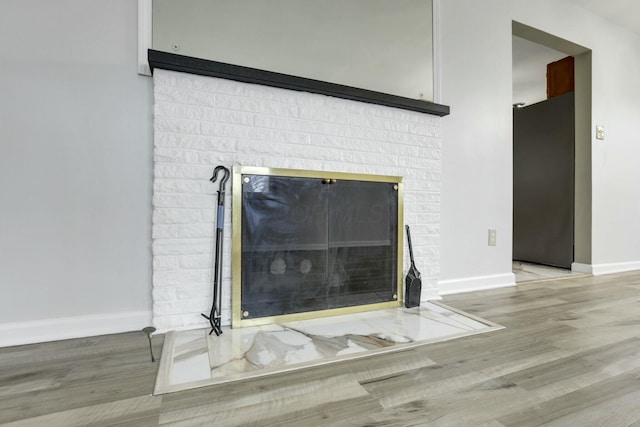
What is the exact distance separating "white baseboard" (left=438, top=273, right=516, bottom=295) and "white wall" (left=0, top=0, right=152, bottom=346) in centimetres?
174

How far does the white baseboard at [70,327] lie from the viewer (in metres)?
1.25

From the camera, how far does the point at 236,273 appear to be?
147cm

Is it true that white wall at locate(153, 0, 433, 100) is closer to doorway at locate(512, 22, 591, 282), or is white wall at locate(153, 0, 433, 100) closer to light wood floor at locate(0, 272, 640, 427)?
doorway at locate(512, 22, 591, 282)

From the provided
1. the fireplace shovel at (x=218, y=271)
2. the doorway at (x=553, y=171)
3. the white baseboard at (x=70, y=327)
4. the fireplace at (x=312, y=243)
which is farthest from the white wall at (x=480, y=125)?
the white baseboard at (x=70, y=327)

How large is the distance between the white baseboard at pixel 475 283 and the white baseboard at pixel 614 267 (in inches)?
43.8

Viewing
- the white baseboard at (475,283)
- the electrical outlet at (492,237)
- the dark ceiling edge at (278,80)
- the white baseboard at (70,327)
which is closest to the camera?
the white baseboard at (70,327)

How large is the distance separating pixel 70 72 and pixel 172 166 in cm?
56

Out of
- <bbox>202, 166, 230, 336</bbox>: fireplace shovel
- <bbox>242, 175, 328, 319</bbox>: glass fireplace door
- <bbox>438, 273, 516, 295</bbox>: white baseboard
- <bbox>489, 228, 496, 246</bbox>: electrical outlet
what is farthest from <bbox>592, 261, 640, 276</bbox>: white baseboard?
<bbox>202, 166, 230, 336</bbox>: fireplace shovel

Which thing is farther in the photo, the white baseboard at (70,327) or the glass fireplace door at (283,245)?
the glass fireplace door at (283,245)

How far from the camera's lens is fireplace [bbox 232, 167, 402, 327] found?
1497 millimetres

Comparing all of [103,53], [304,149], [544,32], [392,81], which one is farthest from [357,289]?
[544,32]

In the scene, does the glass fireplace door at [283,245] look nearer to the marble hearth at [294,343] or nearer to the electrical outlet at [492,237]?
the marble hearth at [294,343]

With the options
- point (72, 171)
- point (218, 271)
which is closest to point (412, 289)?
point (218, 271)

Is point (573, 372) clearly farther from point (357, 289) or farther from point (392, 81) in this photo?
point (392, 81)
